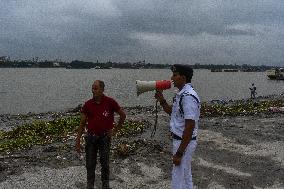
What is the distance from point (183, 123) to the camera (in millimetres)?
6012

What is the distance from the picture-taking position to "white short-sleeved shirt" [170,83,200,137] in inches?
229

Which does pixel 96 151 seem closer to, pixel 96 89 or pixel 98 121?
pixel 98 121

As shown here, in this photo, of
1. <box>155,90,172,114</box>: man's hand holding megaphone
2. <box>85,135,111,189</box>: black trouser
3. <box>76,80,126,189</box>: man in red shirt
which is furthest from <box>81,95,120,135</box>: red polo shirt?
<box>155,90,172,114</box>: man's hand holding megaphone

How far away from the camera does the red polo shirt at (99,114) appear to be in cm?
765

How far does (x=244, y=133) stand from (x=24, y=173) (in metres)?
9.02

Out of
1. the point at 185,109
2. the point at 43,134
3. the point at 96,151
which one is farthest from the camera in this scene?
the point at 43,134

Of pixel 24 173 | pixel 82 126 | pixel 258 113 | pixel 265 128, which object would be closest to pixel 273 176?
pixel 82 126

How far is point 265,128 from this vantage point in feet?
57.5

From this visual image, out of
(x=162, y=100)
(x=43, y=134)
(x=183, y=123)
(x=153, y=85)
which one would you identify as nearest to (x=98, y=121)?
(x=153, y=85)

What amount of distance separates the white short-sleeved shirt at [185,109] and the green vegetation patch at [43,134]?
8.33m

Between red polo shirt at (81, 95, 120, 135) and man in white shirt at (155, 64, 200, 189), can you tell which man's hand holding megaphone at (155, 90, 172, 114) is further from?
red polo shirt at (81, 95, 120, 135)

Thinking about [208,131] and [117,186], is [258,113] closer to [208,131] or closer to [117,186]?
[208,131]

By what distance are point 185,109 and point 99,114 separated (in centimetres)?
233

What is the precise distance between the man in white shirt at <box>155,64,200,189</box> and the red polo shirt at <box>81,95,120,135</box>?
183 centimetres
